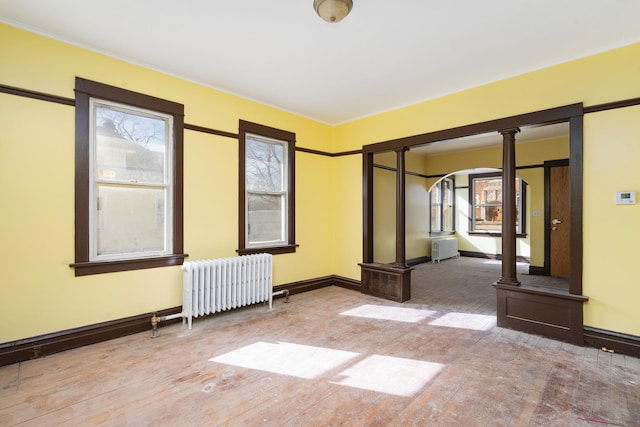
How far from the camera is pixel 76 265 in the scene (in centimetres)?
286

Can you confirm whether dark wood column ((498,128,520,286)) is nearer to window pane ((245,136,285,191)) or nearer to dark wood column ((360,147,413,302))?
dark wood column ((360,147,413,302))

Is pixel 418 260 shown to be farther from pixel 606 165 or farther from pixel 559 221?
pixel 606 165

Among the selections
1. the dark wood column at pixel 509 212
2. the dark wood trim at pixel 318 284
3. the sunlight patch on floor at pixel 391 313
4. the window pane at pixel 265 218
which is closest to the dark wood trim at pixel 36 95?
the window pane at pixel 265 218

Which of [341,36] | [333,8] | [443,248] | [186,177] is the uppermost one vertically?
[341,36]

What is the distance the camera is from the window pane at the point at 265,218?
14.3 feet

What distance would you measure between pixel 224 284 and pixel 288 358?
1.36 m

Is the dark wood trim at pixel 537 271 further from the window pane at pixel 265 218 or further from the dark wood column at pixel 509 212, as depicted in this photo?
the window pane at pixel 265 218

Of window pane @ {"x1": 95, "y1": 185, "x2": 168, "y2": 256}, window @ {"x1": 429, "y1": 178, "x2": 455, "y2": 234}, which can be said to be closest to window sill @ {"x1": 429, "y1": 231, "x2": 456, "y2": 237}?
window @ {"x1": 429, "y1": 178, "x2": 455, "y2": 234}

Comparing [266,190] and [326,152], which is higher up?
[326,152]

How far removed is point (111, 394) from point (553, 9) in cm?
457

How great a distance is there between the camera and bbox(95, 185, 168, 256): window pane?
309cm

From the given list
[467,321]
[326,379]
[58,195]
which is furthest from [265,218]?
[467,321]

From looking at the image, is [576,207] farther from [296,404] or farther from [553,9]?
[296,404]

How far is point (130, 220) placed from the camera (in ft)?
10.7
